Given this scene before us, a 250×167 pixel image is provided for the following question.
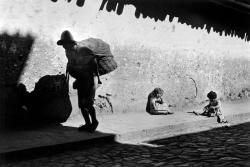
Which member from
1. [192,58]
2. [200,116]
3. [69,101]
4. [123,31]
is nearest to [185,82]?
[192,58]

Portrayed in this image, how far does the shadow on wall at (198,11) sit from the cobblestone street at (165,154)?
6.10 feet

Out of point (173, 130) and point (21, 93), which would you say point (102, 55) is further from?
point (173, 130)

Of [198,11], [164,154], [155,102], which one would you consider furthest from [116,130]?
[198,11]

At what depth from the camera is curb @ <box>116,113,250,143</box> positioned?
686 cm

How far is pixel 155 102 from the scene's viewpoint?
912cm

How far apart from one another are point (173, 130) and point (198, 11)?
7.42 ft

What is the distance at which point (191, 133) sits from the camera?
750 centimetres

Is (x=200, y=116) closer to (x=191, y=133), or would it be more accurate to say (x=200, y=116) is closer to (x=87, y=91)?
(x=191, y=133)

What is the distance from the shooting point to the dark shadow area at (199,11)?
4855mm

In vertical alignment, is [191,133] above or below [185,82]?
below

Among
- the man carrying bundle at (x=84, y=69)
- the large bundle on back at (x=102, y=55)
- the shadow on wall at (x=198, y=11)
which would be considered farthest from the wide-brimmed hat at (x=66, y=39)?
the shadow on wall at (x=198, y=11)

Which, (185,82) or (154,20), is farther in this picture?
(185,82)

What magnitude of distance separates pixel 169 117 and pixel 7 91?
342 centimetres

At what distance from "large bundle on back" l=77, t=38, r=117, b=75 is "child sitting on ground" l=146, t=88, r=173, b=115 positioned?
2066 mm
